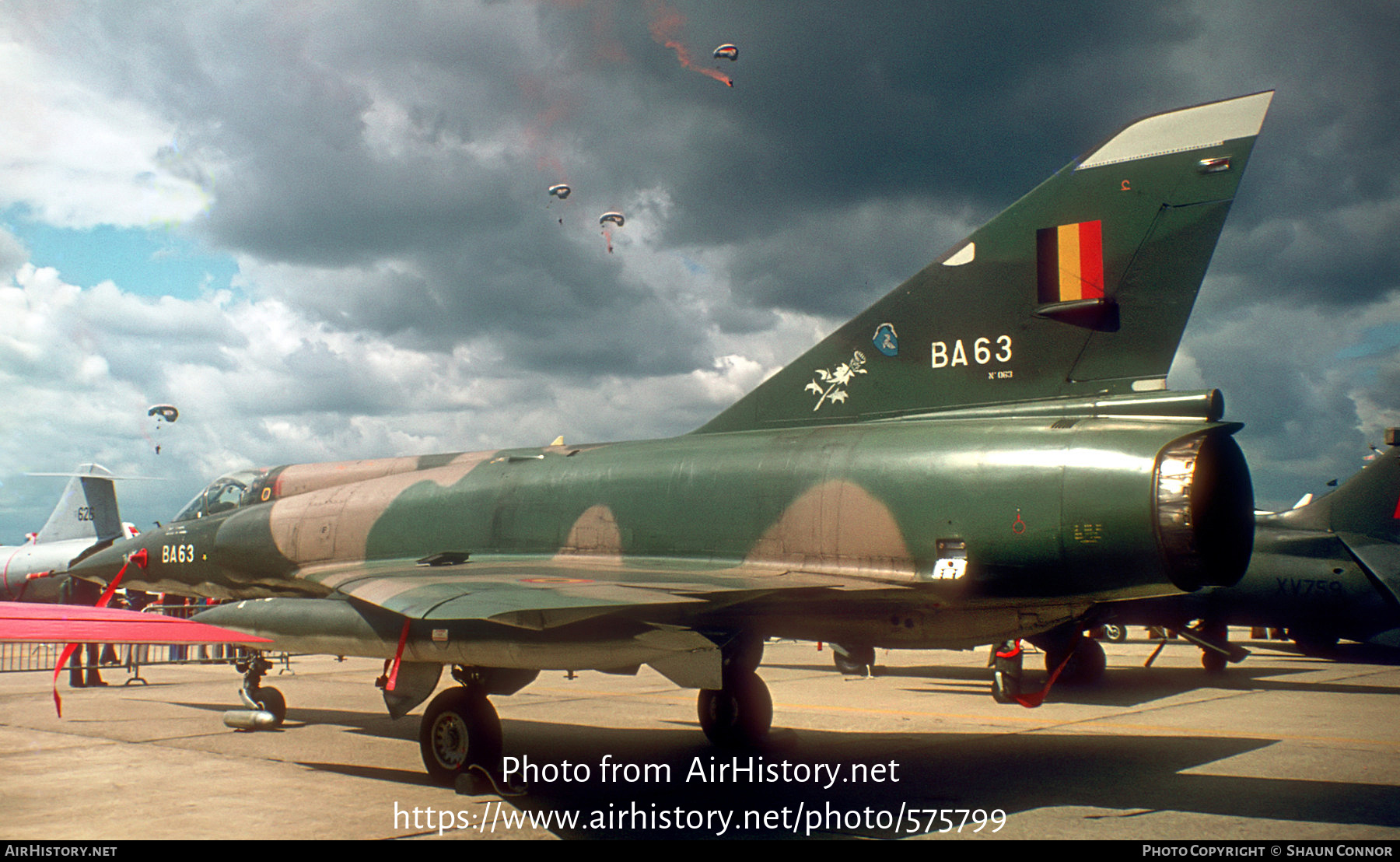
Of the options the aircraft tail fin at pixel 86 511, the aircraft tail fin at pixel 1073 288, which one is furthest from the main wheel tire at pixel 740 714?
the aircraft tail fin at pixel 86 511

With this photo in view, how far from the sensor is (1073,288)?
7219 mm

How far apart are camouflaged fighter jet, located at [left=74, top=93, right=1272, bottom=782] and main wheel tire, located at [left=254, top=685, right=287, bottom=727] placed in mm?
2480

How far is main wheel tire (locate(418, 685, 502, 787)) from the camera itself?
753 centimetres

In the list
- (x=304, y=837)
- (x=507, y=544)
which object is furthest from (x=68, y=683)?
(x=304, y=837)

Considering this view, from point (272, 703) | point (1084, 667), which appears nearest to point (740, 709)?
point (272, 703)

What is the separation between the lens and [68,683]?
15.5m

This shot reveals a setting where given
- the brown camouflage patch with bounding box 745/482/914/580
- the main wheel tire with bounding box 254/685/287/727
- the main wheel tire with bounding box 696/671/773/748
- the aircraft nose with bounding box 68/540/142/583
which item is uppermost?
the brown camouflage patch with bounding box 745/482/914/580

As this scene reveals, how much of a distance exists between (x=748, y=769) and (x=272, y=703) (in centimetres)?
590

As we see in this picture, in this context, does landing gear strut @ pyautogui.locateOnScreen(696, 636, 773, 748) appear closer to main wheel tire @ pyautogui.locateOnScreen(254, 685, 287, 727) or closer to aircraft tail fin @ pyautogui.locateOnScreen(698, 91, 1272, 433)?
aircraft tail fin @ pyautogui.locateOnScreen(698, 91, 1272, 433)

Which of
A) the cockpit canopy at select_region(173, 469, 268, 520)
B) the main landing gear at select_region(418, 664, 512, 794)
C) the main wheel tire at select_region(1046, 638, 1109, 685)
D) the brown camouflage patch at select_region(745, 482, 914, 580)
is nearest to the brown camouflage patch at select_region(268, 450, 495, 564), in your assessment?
the cockpit canopy at select_region(173, 469, 268, 520)

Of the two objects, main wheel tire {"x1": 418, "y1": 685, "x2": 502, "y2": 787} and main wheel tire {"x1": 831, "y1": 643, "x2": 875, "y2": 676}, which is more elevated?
main wheel tire {"x1": 418, "y1": 685, "x2": 502, "y2": 787}

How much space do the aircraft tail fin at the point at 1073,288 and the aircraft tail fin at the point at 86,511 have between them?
125ft
